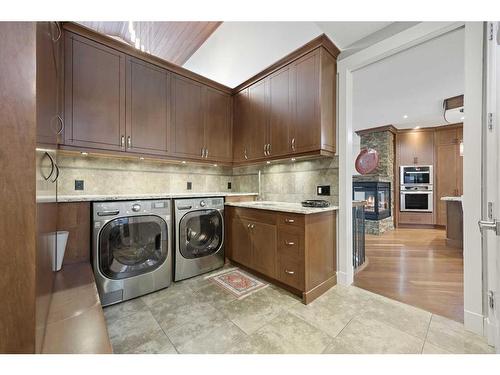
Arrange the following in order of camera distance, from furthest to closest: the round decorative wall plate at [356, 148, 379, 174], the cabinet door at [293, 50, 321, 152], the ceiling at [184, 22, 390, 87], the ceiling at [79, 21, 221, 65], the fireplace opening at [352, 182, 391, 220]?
the fireplace opening at [352, 182, 391, 220]
the round decorative wall plate at [356, 148, 379, 174]
the ceiling at [79, 21, 221, 65]
the cabinet door at [293, 50, 321, 152]
the ceiling at [184, 22, 390, 87]

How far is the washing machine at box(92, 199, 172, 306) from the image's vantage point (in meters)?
1.81

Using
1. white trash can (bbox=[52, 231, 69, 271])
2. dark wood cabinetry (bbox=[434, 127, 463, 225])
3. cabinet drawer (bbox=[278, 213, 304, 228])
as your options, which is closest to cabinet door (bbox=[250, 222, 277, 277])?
cabinet drawer (bbox=[278, 213, 304, 228])

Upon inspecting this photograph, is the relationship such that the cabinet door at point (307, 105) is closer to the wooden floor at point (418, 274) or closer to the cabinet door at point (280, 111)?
the cabinet door at point (280, 111)

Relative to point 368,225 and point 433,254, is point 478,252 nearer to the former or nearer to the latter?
point 433,254

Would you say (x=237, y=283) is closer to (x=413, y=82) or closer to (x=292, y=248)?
(x=292, y=248)

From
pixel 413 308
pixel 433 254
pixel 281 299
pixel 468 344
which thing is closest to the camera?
pixel 468 344

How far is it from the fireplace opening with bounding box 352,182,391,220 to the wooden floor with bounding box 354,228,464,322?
96 cm

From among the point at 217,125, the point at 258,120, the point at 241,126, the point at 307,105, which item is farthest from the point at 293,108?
the point at 217,125

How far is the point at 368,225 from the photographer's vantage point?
16.3 feet

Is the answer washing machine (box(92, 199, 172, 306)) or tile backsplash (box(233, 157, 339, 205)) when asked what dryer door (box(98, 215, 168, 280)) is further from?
tile backsplash (box(233, 157, 339, 205))

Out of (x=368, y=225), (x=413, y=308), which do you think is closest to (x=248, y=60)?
(x=413, y=308)

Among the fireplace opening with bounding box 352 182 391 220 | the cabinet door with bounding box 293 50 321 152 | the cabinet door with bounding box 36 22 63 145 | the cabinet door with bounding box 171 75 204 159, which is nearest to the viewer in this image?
the cabinet door with bounding box 36 22 63 145

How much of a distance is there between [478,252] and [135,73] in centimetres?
345

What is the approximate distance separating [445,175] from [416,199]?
88 cm
